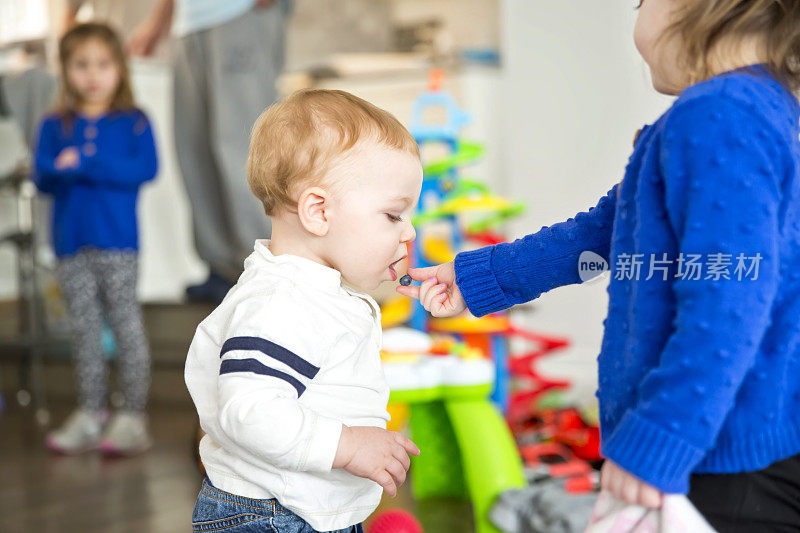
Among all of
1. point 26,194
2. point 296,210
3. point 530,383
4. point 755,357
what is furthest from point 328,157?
point 26,194

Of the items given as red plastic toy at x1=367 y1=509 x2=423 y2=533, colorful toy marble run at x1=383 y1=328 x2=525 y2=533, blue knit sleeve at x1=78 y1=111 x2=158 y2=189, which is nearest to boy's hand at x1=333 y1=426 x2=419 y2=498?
red plastic toy at x1=367 y1=509 x2=423 y2=533

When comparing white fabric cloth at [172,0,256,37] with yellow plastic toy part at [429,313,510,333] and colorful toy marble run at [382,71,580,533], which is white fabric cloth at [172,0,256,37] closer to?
colorful toy marble run at [382,71,580,533]

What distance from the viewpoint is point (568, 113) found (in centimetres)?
190

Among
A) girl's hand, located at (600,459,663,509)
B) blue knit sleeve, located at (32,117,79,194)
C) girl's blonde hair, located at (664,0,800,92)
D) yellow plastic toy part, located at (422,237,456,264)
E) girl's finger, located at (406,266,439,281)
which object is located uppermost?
girl's blonde hair, located at (664,0,800,92)

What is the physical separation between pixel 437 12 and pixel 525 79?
2300 millimetres

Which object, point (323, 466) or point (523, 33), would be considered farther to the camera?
point (523, 33)

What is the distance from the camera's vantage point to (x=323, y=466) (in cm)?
66

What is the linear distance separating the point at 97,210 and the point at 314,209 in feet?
5.42

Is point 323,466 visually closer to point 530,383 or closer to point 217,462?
point 217,462

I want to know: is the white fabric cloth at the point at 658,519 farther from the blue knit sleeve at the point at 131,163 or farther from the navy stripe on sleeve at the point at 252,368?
the blue knit sleeve at the point at 131,163

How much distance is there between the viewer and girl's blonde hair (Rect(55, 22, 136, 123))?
2195 millimetres

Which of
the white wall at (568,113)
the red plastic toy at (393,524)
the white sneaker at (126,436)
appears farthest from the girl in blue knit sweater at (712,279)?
the white sneaker at (126,436)

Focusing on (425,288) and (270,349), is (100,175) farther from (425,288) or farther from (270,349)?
(270,349)

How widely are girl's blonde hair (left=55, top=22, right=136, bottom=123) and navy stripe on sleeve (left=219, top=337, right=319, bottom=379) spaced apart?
1.73 meters
